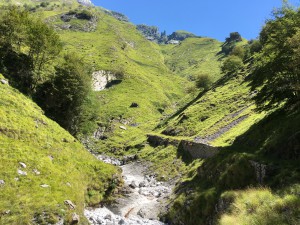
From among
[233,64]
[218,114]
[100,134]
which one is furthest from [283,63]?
[233,64]

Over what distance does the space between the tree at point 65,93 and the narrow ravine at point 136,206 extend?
1921 cm

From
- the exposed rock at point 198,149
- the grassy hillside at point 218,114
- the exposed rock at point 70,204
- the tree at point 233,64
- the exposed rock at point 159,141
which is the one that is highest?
the tree at point 233,64

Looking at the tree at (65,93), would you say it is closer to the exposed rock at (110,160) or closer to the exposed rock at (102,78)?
the exposed rock at (110,160)

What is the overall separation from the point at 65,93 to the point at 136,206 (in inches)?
1131

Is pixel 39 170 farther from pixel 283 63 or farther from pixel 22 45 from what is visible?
pixel 22 45

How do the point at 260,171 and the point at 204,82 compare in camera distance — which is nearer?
the point at 260,171

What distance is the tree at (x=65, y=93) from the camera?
57.2 m

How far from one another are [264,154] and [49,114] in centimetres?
4310

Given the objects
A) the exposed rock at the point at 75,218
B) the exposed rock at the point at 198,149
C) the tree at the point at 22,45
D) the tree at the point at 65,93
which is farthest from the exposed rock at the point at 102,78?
the exposed rock at the point at 75,218

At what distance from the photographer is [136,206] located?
4150 centimetres

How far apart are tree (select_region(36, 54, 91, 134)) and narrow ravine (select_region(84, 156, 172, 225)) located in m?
19.2

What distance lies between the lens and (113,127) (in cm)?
11300

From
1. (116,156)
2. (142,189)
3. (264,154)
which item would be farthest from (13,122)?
(116,156)

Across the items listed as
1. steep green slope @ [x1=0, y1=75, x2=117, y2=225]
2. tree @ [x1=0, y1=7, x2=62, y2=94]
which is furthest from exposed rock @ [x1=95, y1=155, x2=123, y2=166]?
tree @ [x1=0, y1=7, x2=62, y2=94]
